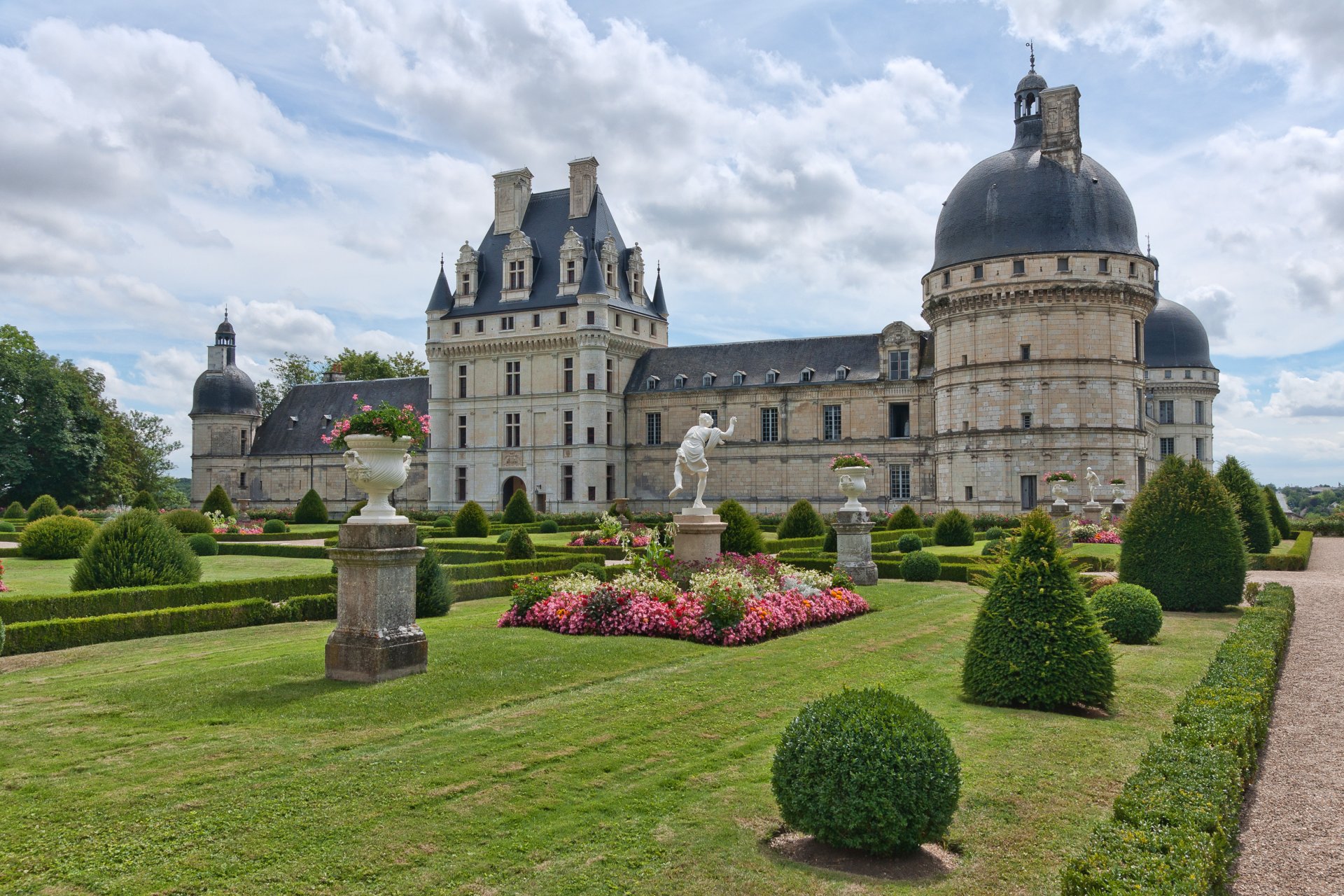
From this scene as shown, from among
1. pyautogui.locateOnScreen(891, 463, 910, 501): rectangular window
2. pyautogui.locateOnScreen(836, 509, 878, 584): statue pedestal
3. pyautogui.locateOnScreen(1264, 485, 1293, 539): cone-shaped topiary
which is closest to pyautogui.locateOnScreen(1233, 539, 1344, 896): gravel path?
pyautogui.locateOnScreen(836, 509, 878, 584): statue pedestal

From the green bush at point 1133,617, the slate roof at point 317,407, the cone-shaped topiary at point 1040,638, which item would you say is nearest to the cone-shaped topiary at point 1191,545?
the green bush at point 1133,617

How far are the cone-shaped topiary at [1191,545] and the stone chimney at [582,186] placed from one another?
4312 centimetres

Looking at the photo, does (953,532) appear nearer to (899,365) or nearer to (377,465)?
(899,365)

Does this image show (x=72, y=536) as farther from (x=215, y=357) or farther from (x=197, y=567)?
(x=215, y=357)

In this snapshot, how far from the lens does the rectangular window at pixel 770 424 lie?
52.2 m

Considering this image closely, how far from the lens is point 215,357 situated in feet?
226

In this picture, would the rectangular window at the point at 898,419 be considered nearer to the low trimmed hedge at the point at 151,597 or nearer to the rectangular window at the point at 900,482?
the rectangular window at the point at 900,482

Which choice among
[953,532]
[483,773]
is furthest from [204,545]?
[483,773]

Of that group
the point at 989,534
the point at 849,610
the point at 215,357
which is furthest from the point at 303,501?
the point at 849,610

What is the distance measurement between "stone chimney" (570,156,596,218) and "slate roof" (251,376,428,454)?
51.2ft

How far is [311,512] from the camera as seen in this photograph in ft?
156

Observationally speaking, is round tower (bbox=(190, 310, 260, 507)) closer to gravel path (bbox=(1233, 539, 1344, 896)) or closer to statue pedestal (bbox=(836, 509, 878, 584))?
statue pedestal (bbox=(836, 509, 878, 584))

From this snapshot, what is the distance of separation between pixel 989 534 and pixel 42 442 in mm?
50957

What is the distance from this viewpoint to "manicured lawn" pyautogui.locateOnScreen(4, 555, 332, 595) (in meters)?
20.3
